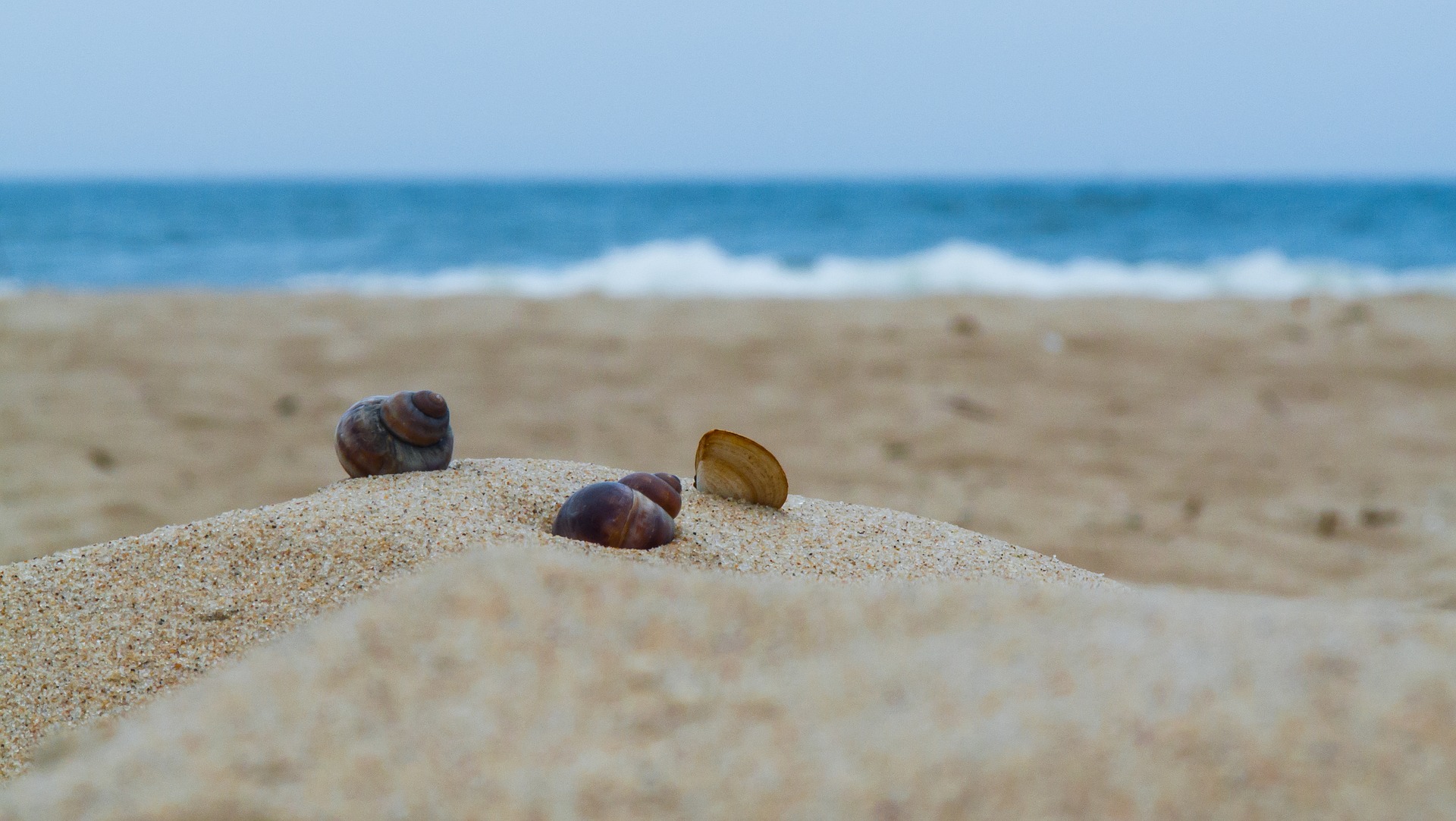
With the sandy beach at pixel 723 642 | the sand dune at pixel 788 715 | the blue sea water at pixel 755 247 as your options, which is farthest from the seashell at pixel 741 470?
the blue sea water at pixel 755 247

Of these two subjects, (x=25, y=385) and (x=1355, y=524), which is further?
(x=25, y=385)

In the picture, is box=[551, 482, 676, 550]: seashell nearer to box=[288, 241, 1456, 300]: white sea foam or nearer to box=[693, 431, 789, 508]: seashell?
box=[693, 431, 789, 508]: seashell

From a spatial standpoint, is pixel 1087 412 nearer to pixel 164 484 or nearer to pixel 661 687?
pixel 164 484

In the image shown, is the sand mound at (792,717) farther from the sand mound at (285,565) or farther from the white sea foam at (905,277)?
the white sea foam at (905,277)

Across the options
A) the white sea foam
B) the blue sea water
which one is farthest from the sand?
the white sea foam

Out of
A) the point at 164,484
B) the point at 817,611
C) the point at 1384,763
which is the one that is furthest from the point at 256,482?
the point at 1384,763
